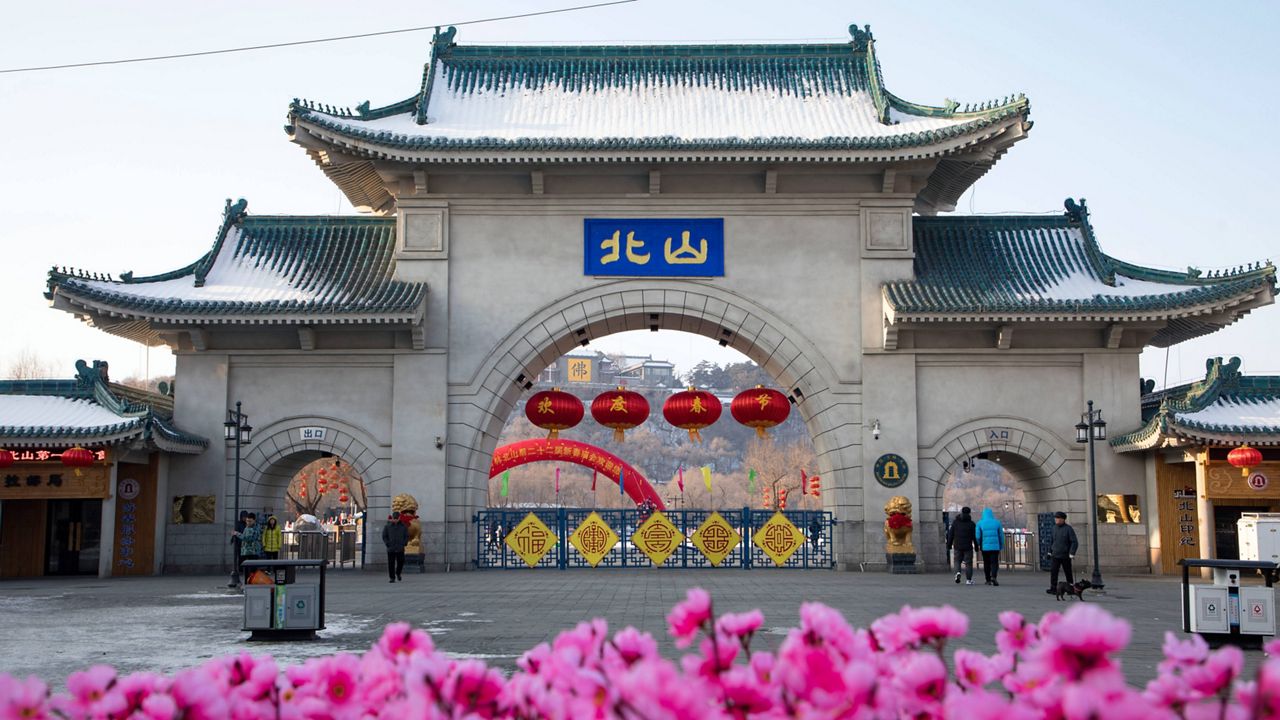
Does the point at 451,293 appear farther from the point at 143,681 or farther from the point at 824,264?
the point at 143,681

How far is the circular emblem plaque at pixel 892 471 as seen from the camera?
71.9 feet

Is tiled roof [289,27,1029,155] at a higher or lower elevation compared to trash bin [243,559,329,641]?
higher

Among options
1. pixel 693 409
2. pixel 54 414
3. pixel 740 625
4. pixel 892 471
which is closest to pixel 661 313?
pixel 693 409

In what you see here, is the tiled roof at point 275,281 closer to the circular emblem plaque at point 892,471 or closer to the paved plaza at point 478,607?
the paved plaza at point 478,607

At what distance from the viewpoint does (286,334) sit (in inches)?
886

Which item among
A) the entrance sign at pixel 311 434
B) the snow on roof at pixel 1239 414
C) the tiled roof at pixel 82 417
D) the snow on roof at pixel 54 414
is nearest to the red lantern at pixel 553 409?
the entrance sign at pixel 311 434

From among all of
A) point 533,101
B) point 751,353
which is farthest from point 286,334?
point 751,353

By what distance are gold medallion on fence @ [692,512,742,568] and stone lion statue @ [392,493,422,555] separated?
5.05 meters

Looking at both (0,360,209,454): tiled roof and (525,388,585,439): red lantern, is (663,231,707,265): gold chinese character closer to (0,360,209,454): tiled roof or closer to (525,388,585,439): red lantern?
(525,388,585,439): red lantern

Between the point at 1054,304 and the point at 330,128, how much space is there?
12892mm

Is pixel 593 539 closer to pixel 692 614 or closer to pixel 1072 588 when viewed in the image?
pixel 1072 588

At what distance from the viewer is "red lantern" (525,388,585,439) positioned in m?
22.6

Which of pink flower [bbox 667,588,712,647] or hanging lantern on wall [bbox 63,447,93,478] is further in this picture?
hanging lantern on wall [bbox 63,447,93,478]

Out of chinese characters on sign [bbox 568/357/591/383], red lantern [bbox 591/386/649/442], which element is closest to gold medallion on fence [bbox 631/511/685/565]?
red lantern [bbox 591/386/649/442]
